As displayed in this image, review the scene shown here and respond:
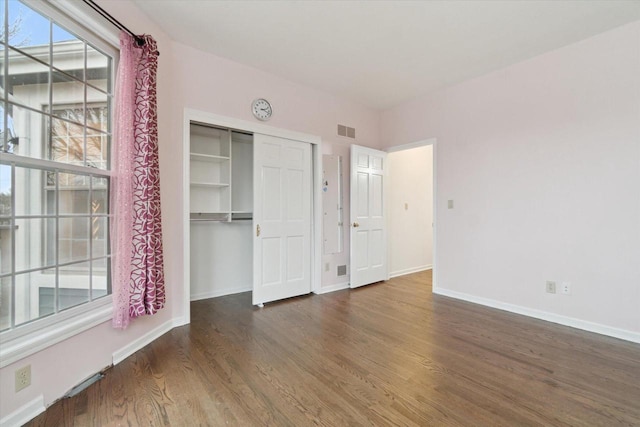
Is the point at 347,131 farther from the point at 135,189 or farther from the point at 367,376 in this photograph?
the point at 367,376

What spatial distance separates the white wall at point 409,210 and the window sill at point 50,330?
3.89 metres

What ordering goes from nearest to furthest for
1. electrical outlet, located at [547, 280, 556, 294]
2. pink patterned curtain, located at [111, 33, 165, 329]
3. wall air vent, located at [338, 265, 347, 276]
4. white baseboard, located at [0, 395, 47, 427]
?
white baseboard, located at [0, 395, 47, 427] → pink patterned curtain, located at [111, 33, 165, 329] → electrical outlet, located at [547, 280, 556, 294] → wall air vent, located at [338, 265, 347, 276]

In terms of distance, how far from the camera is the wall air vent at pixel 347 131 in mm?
4203

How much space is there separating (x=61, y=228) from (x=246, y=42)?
7.50ft

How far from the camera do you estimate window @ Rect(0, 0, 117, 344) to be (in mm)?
1531

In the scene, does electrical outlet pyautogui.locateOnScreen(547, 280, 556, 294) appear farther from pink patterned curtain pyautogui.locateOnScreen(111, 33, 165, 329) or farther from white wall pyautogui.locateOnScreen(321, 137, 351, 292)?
pink patterned curtain pyautogui.locateOnScreen(111, 33, 165, 329)

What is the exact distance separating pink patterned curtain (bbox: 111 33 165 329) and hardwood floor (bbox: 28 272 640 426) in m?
0.51

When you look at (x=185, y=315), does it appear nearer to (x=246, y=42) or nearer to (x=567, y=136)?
(x=246, y=42)

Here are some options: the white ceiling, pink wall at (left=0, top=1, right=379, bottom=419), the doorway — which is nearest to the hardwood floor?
pink wall at (left=0, top=1, right=379, bottom=419)

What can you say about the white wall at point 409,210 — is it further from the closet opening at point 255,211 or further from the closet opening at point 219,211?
the closet opening at point 219,211

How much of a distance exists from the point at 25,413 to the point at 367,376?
1976 millimetres

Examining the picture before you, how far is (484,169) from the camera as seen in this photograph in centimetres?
349

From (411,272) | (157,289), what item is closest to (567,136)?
(411,272)

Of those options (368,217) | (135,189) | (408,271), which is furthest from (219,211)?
(408,271)
